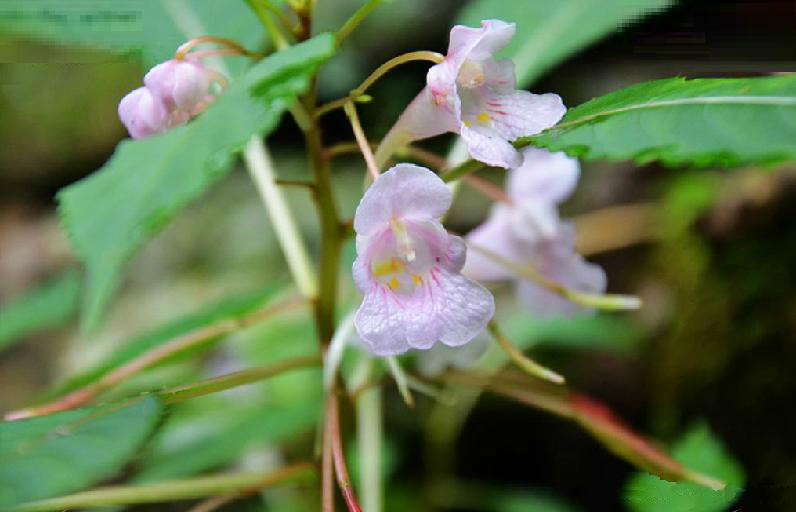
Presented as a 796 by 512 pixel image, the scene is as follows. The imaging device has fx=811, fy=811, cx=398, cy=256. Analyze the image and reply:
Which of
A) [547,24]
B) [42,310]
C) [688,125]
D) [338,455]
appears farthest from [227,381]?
[42,310]

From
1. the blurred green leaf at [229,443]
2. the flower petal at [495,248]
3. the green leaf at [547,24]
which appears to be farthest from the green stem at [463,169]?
the blurred green leaf at [229,443]

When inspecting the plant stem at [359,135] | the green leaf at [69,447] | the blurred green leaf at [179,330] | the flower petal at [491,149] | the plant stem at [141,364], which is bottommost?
the blurred green leaf at [179,330]

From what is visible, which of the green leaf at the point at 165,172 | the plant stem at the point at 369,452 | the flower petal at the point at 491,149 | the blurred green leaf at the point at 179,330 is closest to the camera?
the green leaf at the point at 165,172

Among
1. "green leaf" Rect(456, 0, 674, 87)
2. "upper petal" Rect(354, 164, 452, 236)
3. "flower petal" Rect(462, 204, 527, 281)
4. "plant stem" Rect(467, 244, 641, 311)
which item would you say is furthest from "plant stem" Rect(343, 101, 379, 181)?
"green leaf" Rect(456, 0, 674, 87)

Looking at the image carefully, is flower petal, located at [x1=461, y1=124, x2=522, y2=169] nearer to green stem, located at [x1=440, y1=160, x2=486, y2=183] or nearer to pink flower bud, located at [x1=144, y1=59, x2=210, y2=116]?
green stem, located at [x1=440, y1=160, x2=486, y2=183]

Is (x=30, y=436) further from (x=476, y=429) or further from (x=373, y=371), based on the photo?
(x=476, y=429)

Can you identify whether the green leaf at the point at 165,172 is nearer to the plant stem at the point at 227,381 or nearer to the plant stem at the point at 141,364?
the plant stem at the point at 227,381

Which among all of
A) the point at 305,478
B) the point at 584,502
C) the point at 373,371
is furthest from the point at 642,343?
the point at 305,478
